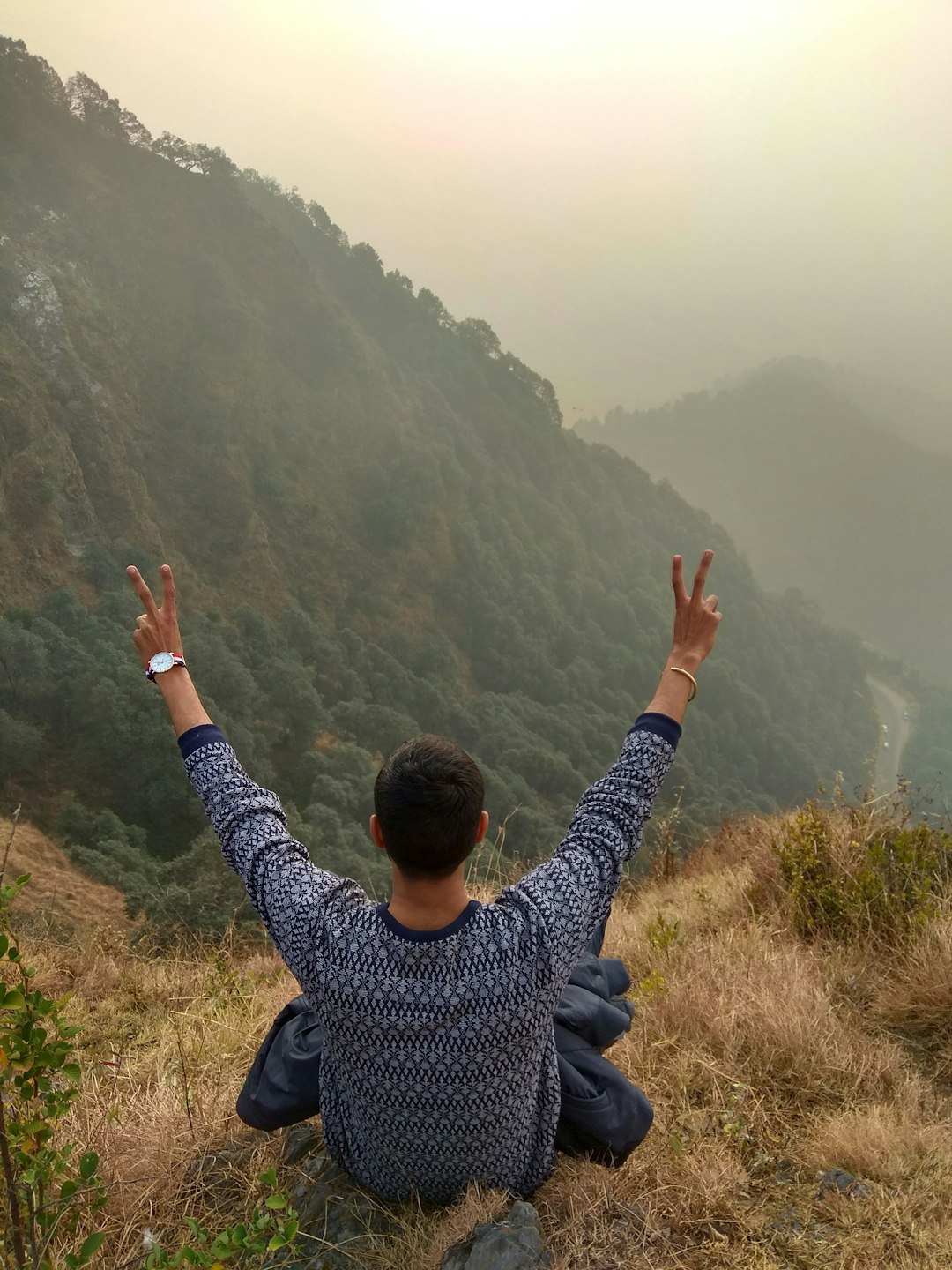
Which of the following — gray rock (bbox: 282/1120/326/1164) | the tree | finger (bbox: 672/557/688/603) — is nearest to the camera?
finger (bbox: 672/557/688/603)

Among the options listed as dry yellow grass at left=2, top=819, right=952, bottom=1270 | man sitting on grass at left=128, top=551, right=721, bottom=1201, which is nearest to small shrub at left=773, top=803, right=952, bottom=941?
dry yellow grass at left=2, top=819, right=952, bottom=1270

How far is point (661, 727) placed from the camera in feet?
5.47

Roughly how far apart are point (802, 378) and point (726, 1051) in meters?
213

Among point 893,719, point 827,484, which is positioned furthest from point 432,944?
point 827,484

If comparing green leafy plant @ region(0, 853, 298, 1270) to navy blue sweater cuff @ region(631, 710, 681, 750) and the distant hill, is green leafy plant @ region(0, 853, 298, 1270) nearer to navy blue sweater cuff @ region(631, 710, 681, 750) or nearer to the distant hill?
navy blue sweater cuff @ region(631, 710, 681, 750)

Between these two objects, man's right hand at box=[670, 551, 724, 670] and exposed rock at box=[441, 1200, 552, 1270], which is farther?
man's right hand at box=[670, 551, 724, 670]

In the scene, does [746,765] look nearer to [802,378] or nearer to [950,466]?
[950,466]

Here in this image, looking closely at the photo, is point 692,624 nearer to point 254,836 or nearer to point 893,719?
point 254,836

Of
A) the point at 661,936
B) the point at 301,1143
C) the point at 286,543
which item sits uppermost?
the point at 661,936

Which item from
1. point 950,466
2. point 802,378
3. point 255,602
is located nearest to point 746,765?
point 255,602

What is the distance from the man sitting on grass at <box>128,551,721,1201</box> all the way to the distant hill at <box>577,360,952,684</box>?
396ft

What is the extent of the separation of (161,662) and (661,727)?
1.13 metres

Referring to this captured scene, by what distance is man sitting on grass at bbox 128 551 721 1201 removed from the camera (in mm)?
1423

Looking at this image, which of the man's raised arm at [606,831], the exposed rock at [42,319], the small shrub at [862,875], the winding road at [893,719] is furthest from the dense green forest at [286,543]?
the man's raised arm at [606,831]
